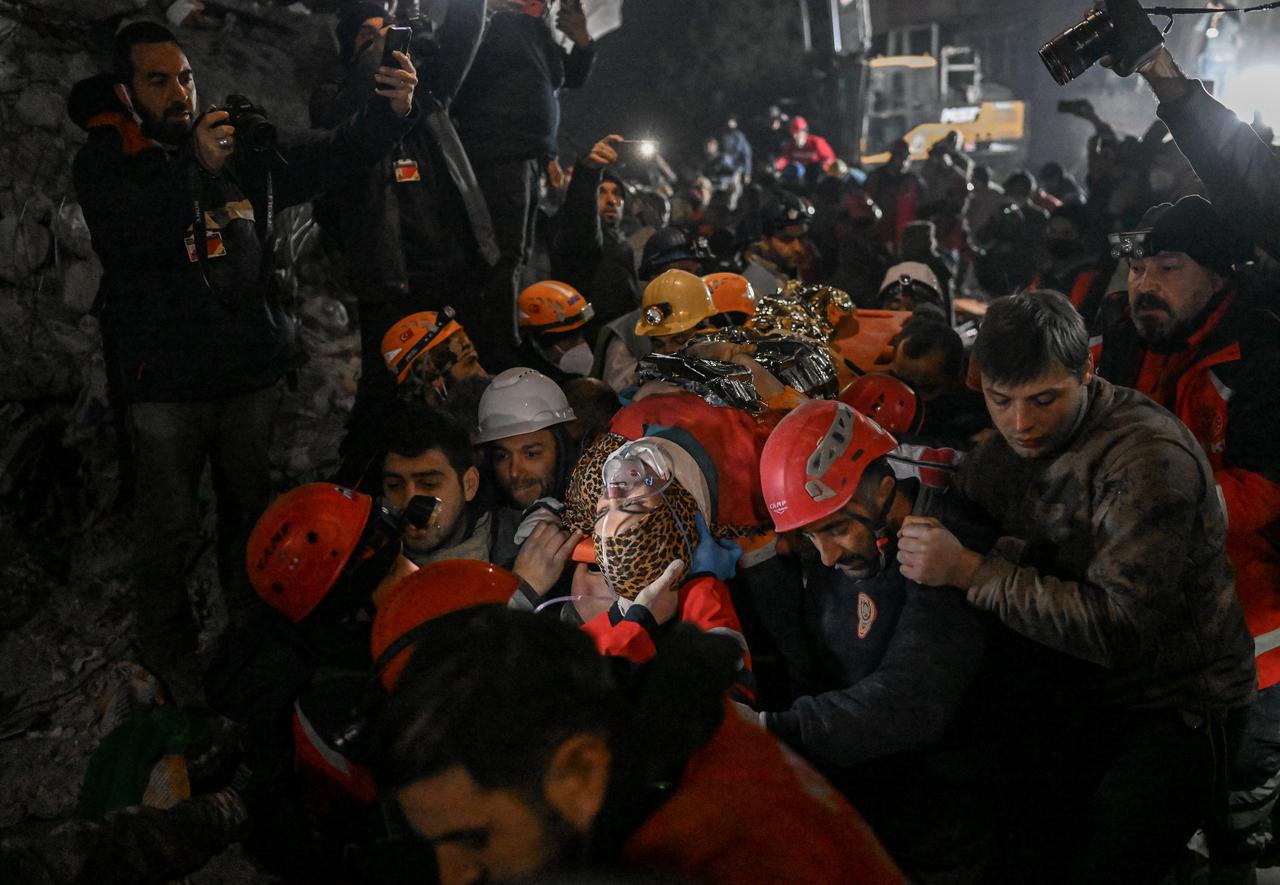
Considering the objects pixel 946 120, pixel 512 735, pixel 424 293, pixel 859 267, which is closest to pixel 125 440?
pixel 424 293

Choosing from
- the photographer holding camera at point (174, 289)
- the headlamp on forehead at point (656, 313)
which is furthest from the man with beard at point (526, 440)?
the headlamp on forehead at point (656, 313)

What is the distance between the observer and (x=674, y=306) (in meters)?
6.10

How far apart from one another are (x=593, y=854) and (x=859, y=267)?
27.3ft

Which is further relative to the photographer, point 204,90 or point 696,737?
point 204,90

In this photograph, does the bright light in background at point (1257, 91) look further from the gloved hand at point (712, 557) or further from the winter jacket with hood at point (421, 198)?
the gloved hand at point (712, 557)

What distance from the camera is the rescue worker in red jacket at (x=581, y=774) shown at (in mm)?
Result: 1403

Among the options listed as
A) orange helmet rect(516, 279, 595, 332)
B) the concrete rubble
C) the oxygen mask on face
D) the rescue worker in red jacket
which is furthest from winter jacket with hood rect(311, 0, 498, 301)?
the rescue worker in red jacket

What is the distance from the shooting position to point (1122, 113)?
43.8 metres

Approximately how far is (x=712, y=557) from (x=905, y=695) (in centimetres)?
85

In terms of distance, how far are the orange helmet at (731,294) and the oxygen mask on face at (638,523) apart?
3214 millimetres

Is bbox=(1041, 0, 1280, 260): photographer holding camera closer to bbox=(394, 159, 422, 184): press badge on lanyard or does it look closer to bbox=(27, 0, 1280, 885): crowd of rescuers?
bbox=(27, 0, 1280, 885): crowd of rescuers

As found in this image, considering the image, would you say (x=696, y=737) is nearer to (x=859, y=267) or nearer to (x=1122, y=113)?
(x=859, y=267)

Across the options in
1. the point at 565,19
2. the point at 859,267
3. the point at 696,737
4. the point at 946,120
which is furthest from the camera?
the point at 946,120

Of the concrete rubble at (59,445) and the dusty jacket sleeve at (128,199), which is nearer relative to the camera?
the dusty jacket sleeve at (128,199)
